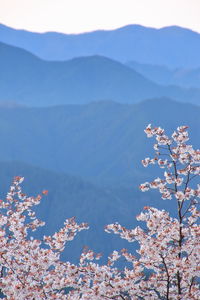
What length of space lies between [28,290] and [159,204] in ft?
457

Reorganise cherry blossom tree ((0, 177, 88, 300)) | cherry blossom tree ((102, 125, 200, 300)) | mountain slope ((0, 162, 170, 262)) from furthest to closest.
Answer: mountain slope ((0, 162, 170, 262))
cherry blossom tree ((0, 177, 88, 300))
cherry blossom tree ((102, 125, 200, 300))

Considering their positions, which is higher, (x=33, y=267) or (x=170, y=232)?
(x=170, y=232)

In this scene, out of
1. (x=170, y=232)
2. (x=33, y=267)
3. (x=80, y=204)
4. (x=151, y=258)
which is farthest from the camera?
(x=80, y=204)

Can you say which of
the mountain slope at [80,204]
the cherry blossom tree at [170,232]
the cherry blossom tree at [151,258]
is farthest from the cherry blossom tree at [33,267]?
the mountain slope at [80,204]

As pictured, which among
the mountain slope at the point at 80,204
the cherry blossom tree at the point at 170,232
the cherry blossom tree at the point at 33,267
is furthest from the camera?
the mountain slope at the point at 80,204

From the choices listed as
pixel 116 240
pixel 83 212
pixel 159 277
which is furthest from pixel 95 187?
pixel 159 277

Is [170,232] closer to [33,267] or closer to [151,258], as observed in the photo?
[151,258]

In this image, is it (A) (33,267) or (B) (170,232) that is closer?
(B) (170,232)

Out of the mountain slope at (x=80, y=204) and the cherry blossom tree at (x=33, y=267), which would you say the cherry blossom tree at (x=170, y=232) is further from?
the mountain slope at (x=80, y=204)

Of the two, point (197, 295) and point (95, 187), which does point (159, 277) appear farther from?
point (95, 187)

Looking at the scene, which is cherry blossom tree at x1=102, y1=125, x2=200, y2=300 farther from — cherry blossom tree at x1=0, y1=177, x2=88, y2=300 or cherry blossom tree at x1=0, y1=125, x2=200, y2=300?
cherry blossom tree at x1=0, y1=177, x2=88, y2=300

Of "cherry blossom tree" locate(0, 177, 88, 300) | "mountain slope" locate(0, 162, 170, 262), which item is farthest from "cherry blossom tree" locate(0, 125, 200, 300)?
"mountain slope" locate(0, 162, 170, 262)

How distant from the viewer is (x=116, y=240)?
5034 inches

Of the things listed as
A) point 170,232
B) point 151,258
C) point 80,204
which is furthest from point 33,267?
point 80,204
